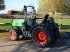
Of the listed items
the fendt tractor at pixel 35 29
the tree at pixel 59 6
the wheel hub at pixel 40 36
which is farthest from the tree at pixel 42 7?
the wheel hub at pixel 40 36

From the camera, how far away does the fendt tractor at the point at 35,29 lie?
1299 centimetres

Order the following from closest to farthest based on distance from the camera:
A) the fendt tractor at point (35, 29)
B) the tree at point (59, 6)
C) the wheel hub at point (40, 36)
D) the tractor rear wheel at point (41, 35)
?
the tractor rear wheel at point (41, 35)
the fendt tractor at point (35, 29)
the wheel hub at point (40, 36)
the tree at point (59, 6)

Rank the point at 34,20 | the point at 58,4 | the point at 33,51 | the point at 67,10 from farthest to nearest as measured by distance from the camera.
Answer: the point at 58,4 → the point at 67,10 → the point at 34,20 → the point at 33,51

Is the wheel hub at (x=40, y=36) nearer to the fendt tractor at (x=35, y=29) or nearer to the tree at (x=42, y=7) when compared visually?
the fendt tractor at (x=35, y=29)

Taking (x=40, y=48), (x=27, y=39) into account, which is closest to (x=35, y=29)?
(x=40, y=48)

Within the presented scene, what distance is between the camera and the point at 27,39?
52.1 feet

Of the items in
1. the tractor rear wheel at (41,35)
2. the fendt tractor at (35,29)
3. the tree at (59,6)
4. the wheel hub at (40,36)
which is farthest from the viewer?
the tree at (59,6)

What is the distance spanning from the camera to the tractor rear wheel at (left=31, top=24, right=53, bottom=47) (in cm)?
1285

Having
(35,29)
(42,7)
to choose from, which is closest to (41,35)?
(35,29)

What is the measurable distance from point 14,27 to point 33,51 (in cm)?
460

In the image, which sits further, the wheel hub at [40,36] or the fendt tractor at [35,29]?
the wheel hub at [40,36]

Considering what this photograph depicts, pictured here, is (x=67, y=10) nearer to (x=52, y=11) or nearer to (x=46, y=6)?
(x=52, y=11)

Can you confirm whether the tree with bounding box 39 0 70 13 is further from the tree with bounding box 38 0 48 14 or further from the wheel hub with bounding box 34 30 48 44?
the wheel hub with bounding box 34 30 48 44

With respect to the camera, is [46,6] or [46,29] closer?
[46,29]
